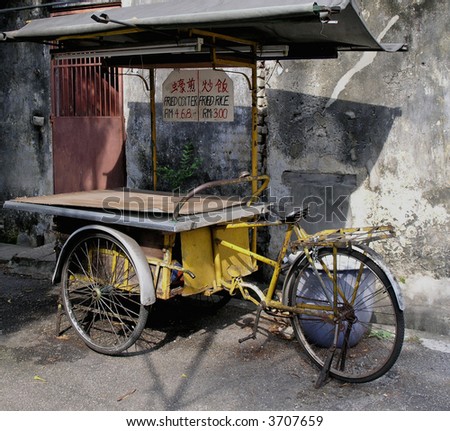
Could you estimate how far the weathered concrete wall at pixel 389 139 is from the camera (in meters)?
5.04

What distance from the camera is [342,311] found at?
4199mm

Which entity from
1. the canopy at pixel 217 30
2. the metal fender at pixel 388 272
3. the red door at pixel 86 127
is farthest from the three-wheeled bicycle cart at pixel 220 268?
the red door at pixel 86 127

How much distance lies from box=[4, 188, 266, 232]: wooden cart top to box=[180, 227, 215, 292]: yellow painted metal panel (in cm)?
18

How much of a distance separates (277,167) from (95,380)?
2644 millimetres

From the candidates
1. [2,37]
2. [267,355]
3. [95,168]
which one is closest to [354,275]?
[267,355]

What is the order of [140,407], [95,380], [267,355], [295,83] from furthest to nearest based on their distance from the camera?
[295,83] < [267,355] < [95,380] < [140,407]

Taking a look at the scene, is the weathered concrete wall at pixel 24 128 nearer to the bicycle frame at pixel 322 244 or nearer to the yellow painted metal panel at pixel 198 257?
the yellow painted metal panel at pixel 198 257

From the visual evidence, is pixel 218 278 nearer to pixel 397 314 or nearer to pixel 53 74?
pixel 397 314

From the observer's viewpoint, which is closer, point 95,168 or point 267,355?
point 267,355

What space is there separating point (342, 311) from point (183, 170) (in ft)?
9.18

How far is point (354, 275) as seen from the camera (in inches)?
180

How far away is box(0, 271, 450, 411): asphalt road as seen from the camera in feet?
13.2

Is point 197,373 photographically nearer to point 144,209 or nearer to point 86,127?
point 144,209

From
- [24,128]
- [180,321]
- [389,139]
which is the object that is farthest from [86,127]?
[389,139]
